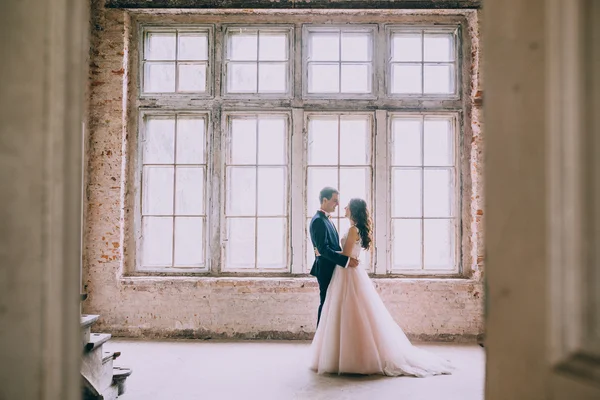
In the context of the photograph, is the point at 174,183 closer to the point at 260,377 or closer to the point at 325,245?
the point at 325,245

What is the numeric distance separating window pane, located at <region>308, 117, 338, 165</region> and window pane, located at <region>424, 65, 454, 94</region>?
118cm

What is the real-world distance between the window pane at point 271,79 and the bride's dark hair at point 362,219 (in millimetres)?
1919

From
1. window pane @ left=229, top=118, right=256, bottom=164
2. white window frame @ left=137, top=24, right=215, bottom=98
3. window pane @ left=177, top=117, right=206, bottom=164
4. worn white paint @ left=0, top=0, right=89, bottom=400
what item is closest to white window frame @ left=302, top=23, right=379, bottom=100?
window pane @ left=229, top=118, right=256, bottom=164

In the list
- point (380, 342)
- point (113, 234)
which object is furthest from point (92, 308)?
point (380, 342)

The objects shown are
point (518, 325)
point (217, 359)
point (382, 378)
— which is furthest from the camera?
point (217, 359)

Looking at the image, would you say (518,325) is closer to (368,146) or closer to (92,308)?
(368,146)

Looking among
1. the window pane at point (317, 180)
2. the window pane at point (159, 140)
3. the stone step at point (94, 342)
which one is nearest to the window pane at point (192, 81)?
the window pane at point (159, 140)

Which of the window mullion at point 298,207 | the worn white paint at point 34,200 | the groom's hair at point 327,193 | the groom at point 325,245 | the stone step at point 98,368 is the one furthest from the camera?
the window mullion at point 298,207

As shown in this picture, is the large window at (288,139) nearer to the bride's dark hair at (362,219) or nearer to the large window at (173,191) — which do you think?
the large window at (173,191)

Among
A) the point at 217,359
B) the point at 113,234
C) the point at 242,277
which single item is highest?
the point at 113,234

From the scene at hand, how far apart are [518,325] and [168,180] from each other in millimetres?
5014

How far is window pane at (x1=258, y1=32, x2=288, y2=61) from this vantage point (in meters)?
5.39

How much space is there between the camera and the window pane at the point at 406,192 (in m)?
5.35

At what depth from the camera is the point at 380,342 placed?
390cm
